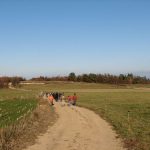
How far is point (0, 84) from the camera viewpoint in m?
151

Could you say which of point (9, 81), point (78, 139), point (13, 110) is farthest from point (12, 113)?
point (9, 81)

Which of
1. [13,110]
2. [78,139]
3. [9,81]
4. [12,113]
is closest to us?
[78,139]

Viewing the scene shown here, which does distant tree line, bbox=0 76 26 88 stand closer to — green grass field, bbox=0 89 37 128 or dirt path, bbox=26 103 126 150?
green grass field, bbox=0 89 37 128

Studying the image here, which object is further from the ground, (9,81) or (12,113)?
(9,81)

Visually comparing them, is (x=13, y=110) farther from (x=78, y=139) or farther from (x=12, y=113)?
(x=78, y=139)

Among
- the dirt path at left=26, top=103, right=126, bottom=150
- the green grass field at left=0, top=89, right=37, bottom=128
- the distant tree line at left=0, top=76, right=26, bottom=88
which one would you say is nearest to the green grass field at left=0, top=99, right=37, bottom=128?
the green grass field at left=0, top=89, right=37, bottom=128

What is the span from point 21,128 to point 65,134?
2.18 metres

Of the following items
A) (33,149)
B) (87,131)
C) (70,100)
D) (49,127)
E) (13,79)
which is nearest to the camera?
(33,149)

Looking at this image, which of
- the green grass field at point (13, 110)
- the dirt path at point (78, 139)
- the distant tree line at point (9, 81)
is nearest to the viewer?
the dirt path at point (78, 139)

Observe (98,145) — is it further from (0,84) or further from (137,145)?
(0,84)

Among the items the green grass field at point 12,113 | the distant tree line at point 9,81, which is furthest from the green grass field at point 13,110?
the distant tree line at point 9,81

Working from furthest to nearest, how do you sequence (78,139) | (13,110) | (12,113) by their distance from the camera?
(13,110)
(12,113)
(78,139)

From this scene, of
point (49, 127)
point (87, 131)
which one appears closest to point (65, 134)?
point (87, 131)

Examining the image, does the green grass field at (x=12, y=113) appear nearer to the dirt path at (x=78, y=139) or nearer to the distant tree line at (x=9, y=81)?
the dirt path at (x=78, y=139)
